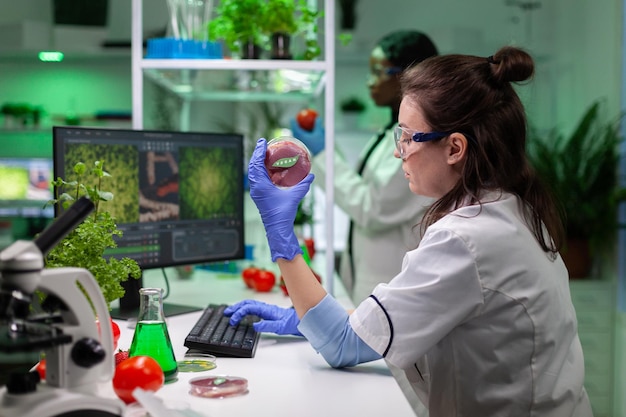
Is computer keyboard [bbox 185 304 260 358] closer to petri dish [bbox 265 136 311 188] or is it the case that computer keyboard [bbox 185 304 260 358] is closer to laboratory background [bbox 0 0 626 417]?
petri dish [bbox 265 136 311 188]

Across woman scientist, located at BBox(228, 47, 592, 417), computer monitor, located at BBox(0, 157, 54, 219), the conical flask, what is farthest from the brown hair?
computer monitor, located at BBox(0, 157, 54, 219)

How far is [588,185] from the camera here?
Result: 12.6ft

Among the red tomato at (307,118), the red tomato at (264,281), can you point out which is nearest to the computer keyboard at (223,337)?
the red tomato at (264,281)

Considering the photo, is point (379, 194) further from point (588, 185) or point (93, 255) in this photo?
point (588, 185)

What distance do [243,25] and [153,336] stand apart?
4.24 feet

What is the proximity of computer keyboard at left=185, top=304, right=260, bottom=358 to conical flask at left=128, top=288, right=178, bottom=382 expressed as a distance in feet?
0.64

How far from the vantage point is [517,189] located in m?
1.39

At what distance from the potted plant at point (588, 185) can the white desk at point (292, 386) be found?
2577 millimetres

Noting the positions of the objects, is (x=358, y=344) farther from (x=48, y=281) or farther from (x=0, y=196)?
(x=0, y=196)

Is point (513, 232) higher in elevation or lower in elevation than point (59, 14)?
lower

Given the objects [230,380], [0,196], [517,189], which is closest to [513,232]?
[517,189]

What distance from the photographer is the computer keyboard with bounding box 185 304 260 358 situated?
1468mm

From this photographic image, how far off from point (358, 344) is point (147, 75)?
1331 mm

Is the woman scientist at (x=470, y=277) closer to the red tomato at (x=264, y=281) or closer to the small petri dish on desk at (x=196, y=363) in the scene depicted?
the small petri dish on desk at (x=196, y=363)
